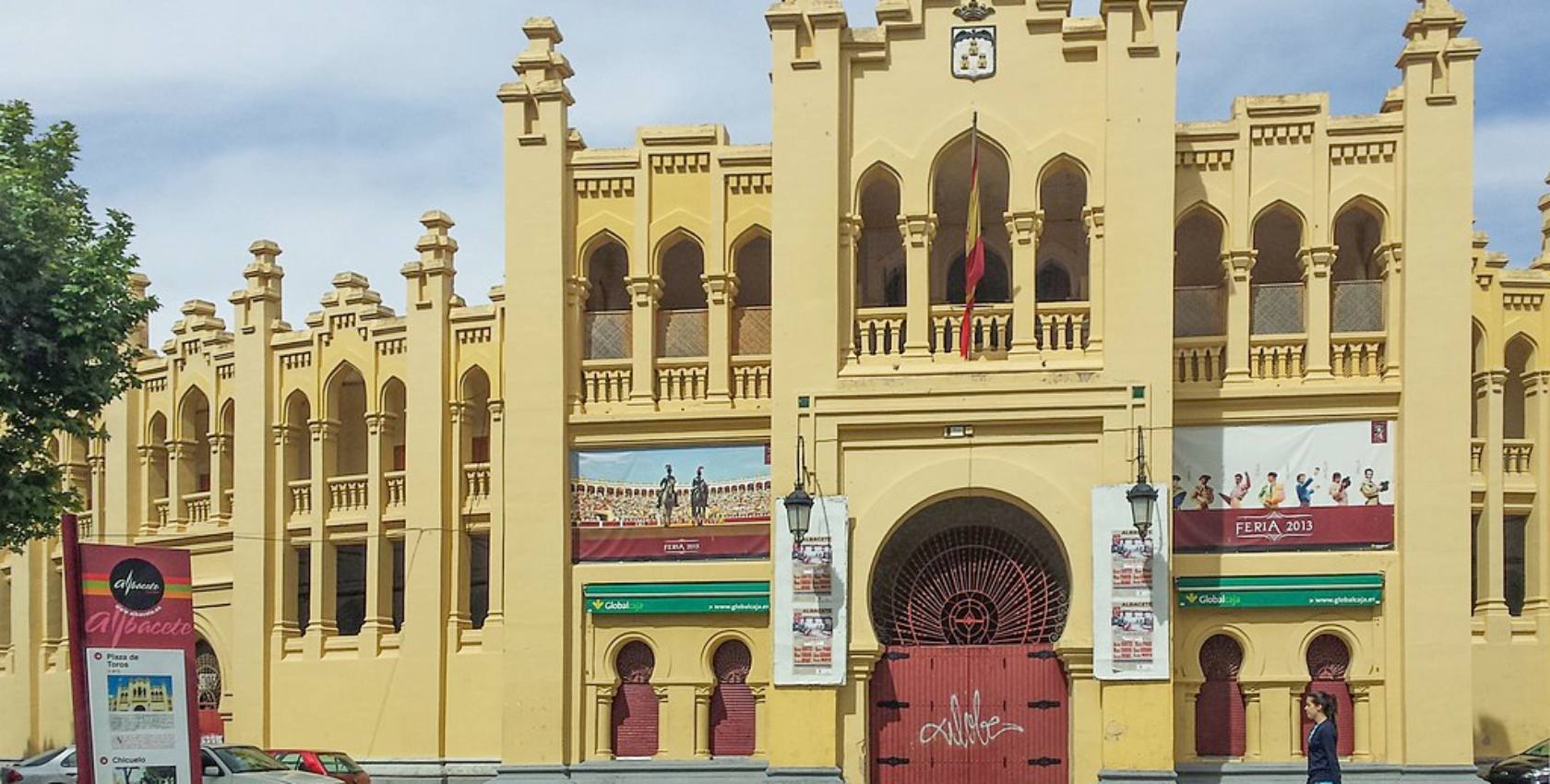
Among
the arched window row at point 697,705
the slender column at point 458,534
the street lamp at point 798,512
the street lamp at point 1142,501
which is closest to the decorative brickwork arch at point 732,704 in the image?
the arched window row at point 697,705

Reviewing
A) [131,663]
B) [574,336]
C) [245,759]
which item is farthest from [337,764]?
[131,663]

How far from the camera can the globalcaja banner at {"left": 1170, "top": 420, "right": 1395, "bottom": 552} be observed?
971 inches

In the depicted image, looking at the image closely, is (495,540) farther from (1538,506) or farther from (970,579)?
(1538,506)

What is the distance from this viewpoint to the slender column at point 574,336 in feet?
87.1

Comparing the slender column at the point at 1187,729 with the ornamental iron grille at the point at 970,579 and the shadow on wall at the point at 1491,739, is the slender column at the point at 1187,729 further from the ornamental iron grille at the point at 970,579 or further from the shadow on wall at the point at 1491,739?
the shadow on wall at the point at 1491,739

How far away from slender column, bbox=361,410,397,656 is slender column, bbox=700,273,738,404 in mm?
7734

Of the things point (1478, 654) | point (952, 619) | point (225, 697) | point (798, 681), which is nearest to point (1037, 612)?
point (952, 619)

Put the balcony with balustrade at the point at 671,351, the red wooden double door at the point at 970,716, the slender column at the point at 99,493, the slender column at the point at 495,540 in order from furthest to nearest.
→ the slender column at the point at 99,493 < the slender column at the point at 495,540 < the balcony with balustrade at the point at 671,351 < the red wooden double door at the point at 970,716

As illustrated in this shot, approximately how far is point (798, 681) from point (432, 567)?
8504 millimetres

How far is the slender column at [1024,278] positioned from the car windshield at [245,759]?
35.4 ft

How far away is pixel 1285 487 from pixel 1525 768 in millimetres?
5184

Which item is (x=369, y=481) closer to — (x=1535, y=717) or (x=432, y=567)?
(x=432, y=567)

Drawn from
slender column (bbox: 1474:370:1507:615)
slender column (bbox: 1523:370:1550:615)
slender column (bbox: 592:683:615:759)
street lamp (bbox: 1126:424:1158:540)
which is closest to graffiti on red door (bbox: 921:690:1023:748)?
street lamp (bbox: 1126:424:1158:540)

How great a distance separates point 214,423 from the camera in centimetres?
3384
